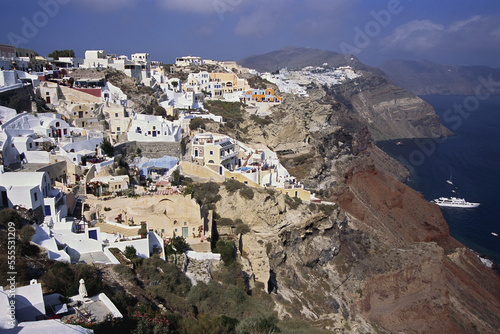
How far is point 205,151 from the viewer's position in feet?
88.3

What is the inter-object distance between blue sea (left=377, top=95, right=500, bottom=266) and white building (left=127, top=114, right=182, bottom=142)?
32.6 metres

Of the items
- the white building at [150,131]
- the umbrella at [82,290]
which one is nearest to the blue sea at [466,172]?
the white building at [150,131]

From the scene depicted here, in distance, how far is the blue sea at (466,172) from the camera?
147 ft

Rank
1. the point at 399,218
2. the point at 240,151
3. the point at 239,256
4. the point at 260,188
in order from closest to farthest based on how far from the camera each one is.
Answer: the point at 239,256, the point at 260,188, the point at 240,151, the point at 399,218

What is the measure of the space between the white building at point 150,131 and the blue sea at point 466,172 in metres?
32.6

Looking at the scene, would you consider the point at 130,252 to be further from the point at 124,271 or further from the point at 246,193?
the point at 246,193

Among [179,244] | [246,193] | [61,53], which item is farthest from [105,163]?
[61,53]

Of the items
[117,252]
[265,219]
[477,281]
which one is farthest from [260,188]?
[477,281]

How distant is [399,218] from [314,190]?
13.7 m

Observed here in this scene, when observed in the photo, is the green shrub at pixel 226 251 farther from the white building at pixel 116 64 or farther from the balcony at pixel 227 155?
the white building at pixel 116 64

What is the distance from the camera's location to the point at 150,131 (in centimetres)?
2695

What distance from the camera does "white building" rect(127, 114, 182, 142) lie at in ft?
86.8

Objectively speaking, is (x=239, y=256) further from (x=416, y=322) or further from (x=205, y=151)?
(x=416, y=322)

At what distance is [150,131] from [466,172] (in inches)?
2278
